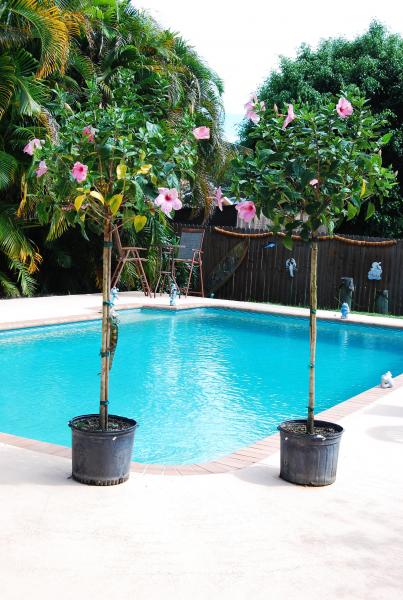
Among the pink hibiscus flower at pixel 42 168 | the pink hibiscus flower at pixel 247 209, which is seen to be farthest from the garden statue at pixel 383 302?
the pink hibiscus flower at pixel 42 168

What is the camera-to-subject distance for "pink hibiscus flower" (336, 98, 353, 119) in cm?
354

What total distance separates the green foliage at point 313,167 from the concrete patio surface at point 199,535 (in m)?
1.37

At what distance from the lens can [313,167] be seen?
12.1ft

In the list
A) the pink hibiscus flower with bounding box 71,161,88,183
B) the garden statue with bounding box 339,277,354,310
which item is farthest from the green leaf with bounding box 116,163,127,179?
the garden statue with bounding box 339,277,354,310

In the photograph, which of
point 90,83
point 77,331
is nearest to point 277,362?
point 77,331

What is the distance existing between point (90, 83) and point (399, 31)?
18.7m

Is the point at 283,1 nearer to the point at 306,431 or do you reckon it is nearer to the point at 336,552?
the point at 306,431

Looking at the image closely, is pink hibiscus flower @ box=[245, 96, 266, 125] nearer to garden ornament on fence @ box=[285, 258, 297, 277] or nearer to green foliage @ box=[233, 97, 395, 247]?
green foliage @ box=[233, 97, 395, 247]

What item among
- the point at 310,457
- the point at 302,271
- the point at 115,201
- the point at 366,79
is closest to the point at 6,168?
the point at 302,271

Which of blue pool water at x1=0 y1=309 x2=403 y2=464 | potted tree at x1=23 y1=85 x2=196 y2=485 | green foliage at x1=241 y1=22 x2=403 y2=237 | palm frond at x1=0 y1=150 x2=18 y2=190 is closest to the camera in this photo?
potted tree at x1=23 y1=85 x2=196 y2=485

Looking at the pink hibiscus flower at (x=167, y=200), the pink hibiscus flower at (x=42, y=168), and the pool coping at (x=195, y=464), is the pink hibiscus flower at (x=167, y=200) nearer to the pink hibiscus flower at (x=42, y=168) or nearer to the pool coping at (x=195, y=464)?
the pink hibiscus flower at (x=42, y=168)

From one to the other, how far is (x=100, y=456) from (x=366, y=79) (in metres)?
17.7

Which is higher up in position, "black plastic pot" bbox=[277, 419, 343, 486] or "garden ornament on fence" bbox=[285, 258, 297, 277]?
"garden ornament on fence" bbox=[285, 258, 297, 277]

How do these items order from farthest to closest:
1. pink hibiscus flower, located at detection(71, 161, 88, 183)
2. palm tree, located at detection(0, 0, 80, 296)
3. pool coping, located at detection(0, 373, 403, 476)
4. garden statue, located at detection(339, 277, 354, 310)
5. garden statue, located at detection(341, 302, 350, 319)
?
garden statue, located at detection(339, 277, 354, 310) → garden statue, located at detection(341, 302, 350, 319) → palm tree, located at detection(0, 0, 80, 296) → pool coping, located at detection(0, 373, 403, 476) → pink hibiscus flower, located at detection(71, 161, 88, 183)
